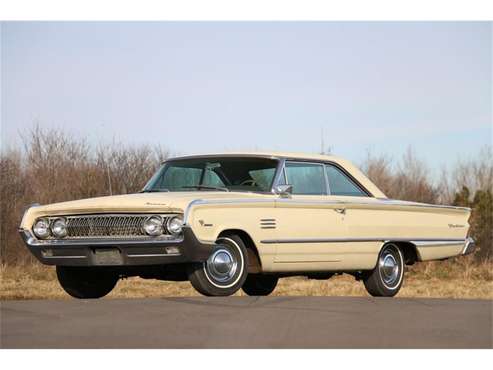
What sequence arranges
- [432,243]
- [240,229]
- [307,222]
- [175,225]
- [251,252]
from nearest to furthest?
[175,225] < [240,229] < [251,252] < [307,222] < [432,243]

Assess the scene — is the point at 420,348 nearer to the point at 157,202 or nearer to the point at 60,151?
the point at 157,202

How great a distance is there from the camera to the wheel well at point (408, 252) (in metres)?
13.5

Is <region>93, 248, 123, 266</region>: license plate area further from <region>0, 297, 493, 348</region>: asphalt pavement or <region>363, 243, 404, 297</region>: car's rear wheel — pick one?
<region>363, 243, 404, 297</region>: car's rear wheel

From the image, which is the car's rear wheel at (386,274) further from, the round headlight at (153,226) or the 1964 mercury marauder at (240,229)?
the round headlight at (153,226)

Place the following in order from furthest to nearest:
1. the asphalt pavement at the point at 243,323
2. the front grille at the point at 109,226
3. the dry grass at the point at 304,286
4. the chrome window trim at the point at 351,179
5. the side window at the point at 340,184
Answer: the dry grass at the point at 304,286, the chrome window trim at the point at 351,179, the side window at the point at 340,184, the front grille at the point at 109,226, the asphalt pavement at the point at 243,323

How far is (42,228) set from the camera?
36.8 feet

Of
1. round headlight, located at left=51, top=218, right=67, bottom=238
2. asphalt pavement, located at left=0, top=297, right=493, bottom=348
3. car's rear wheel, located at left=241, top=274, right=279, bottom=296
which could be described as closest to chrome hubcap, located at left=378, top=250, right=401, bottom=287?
car's rear wheel, located at left=241, top=274, right=279, bottom=296

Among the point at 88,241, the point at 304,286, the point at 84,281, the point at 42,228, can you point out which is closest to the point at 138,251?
the point at 88,241

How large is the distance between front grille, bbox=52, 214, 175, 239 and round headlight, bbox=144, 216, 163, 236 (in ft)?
0.15

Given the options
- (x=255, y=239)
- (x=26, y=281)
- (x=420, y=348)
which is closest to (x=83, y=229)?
(x=255, y=239)

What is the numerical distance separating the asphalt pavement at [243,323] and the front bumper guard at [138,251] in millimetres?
410

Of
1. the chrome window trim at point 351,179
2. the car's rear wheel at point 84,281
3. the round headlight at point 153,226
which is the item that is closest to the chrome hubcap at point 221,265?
the round headlight at point 153,226

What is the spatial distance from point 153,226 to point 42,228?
1.50 m

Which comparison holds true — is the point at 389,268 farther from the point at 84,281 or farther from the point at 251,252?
the point at 84,281
